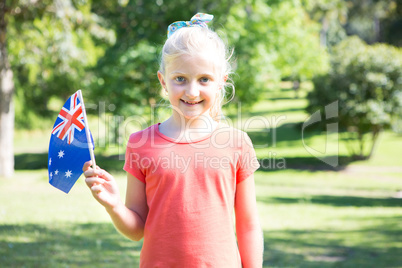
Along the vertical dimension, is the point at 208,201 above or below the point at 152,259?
above

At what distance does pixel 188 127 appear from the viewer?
6.89 feet

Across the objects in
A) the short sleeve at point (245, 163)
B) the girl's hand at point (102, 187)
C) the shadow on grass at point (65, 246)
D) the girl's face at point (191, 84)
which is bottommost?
the shadow on grass at point (65, 246)

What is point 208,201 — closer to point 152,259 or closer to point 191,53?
point 152,259

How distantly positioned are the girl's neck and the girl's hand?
34 centimetres

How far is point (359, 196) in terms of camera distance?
14312 mm

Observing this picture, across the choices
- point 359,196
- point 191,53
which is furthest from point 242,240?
point 359,196

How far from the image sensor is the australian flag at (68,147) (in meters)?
2.06

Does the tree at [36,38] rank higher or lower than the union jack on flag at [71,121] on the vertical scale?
higher

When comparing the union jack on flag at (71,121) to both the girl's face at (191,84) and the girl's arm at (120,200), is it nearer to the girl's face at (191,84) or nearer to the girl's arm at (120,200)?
the girl's arm at (120,200)

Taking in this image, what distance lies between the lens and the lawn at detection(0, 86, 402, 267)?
6.18 meters

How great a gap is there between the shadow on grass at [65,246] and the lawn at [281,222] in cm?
1

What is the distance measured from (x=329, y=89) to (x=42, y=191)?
13226 millimetres

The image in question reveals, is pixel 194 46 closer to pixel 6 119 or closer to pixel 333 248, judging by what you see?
pixel 333 248

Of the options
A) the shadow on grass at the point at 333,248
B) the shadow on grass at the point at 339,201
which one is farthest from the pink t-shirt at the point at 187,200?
the shadow on grass at the point at 339,201
